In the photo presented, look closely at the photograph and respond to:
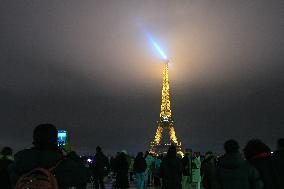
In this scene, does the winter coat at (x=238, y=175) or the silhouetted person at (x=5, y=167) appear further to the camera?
the silhouetted person at (x=5, y=167)

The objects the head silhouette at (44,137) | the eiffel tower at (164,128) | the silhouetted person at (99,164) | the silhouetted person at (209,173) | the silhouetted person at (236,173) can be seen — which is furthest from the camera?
the eiffel tower at (164,128)

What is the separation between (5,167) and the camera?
24.6 ft

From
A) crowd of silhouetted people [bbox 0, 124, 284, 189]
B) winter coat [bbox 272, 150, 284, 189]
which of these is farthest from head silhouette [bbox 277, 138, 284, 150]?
winter coat [bbox 272, 150, 284, 189]

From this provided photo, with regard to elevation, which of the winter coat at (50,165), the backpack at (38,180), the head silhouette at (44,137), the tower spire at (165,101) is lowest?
the backpack at (38,180)

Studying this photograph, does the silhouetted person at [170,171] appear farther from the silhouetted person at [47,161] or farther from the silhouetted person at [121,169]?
the silhouetted person at [121,169]

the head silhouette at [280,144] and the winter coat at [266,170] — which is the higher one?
the head silhouette at [280,144]

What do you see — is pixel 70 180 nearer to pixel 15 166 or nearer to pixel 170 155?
pixel 15 166

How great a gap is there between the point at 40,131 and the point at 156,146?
7482cm

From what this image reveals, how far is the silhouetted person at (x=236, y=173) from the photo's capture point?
6645 millimetres

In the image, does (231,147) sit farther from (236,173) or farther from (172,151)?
(172,151)

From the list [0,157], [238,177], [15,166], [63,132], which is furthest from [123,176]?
[15,166]

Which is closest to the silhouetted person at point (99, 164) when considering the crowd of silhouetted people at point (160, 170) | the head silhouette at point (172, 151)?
the crowd of silhouetted people at point (160, 170)

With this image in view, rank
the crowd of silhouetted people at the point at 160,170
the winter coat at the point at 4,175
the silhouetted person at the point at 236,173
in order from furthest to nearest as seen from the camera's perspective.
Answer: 1. the winter coat at the point at 4,175
2. the silhouetted person at the point at 236,173
3. the crowd of silhouetted people at the point at 160,170

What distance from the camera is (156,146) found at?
78812 mm
